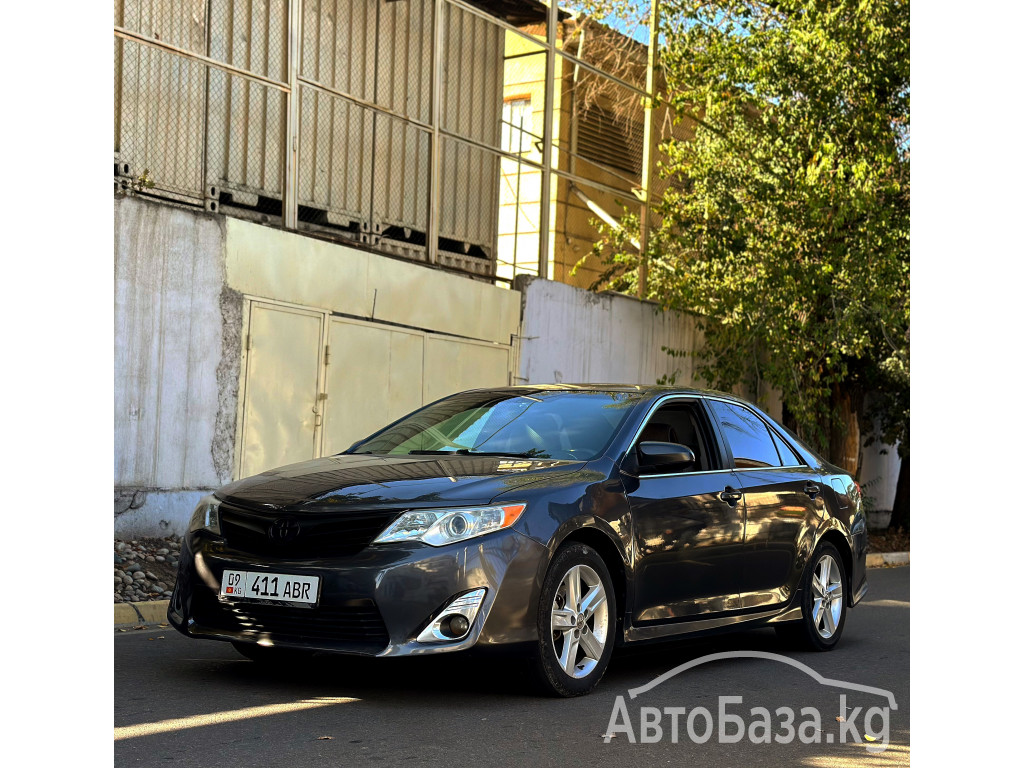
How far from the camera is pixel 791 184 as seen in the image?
1695cm

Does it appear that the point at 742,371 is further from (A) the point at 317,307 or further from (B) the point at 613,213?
(A) the point at 317,307

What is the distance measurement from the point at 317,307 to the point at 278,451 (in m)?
1.54

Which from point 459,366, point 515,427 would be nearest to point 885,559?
point 459,366

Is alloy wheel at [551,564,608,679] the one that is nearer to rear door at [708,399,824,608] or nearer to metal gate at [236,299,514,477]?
rear door at [708,399,824,608]

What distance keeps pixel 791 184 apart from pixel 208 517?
12.2 meters

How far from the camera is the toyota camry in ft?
18.8

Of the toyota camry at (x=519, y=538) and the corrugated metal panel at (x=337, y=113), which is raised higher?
the corrugated metal panel at (x=337, y=113)

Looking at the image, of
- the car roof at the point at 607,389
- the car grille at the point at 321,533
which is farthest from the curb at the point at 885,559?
the car grille at the point at 321,533

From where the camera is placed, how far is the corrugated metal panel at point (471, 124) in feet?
55.1

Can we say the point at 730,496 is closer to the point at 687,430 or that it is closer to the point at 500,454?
the point at 687,430

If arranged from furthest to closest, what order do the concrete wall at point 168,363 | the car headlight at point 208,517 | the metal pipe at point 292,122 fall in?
the metal pipe at point 292,122 → the concrete wall at point 168,363 → the car headlight at point 208,517

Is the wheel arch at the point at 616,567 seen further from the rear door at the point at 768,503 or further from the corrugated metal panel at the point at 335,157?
the corrugated metal panel at the point at 335,157

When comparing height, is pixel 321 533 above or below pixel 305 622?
above
